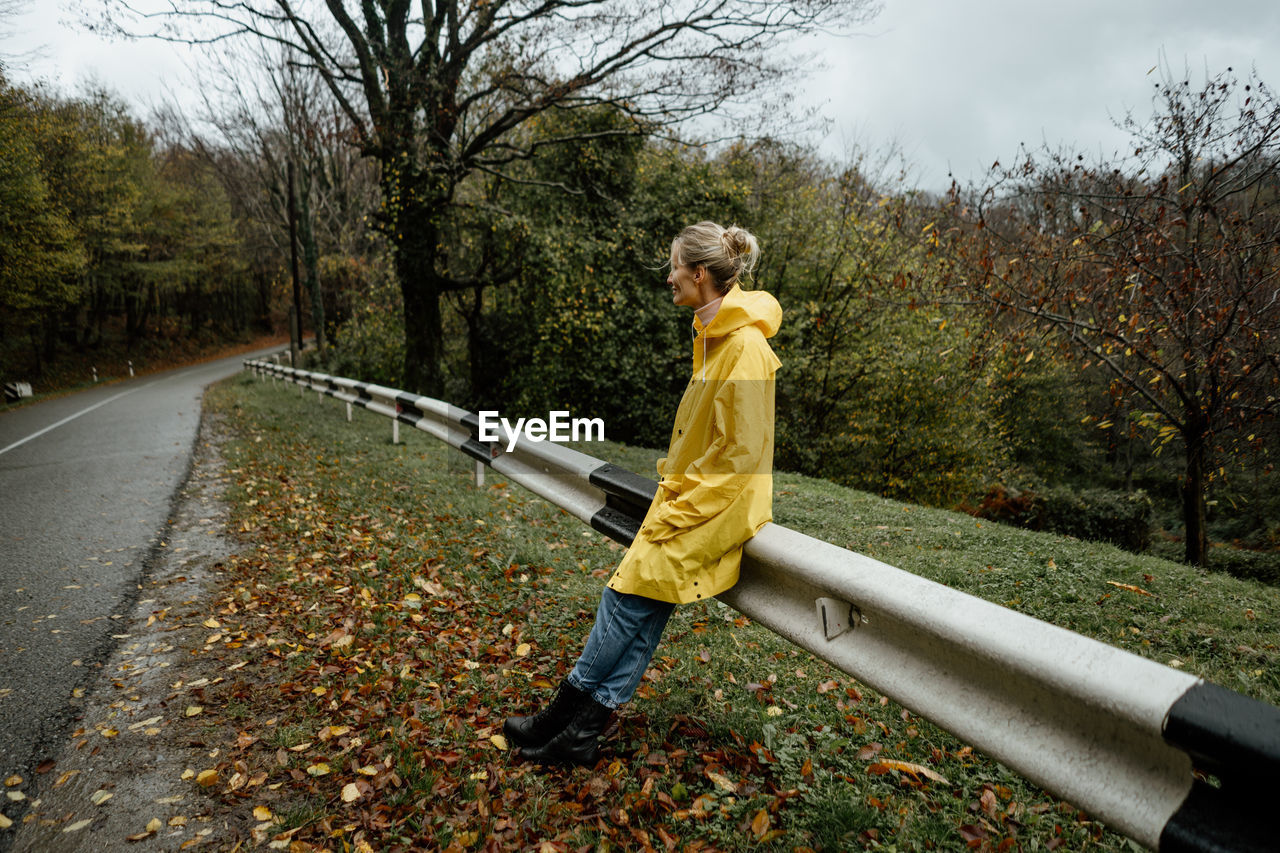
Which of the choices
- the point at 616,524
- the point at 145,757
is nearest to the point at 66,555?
the point at 145,757

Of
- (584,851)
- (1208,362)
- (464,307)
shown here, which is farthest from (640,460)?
(464,307)

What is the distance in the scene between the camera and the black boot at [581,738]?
2.67 metres

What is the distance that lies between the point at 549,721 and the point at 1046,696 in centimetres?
182

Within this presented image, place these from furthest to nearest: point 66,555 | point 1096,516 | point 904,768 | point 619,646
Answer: point 1096,516
point 66,555
point 619,646
point 904,768

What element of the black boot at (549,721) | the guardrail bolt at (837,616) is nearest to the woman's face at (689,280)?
the guardrail bolt at (837,616)

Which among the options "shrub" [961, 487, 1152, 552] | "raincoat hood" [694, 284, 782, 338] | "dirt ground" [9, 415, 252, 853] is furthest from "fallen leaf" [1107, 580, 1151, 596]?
"shrub" [961, 487, 1152, 552]

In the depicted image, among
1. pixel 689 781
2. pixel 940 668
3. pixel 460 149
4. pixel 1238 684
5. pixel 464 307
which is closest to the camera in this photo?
pixel 940 668

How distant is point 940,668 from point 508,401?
1784cm

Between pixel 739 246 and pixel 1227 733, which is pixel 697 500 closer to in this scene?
pixel 739 246

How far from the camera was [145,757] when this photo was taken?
2771 millimetres

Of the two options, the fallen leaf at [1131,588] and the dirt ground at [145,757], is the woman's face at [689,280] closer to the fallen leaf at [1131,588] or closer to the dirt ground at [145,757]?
the dirt ground at [145,757]

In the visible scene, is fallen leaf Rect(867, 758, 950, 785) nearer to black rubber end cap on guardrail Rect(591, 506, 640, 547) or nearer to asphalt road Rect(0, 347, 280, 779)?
black rubber end cap on guardrail Rect(591, 506, 640, 547)

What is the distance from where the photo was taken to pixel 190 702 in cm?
318

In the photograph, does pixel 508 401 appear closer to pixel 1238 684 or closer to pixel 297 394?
pixel 297 394
